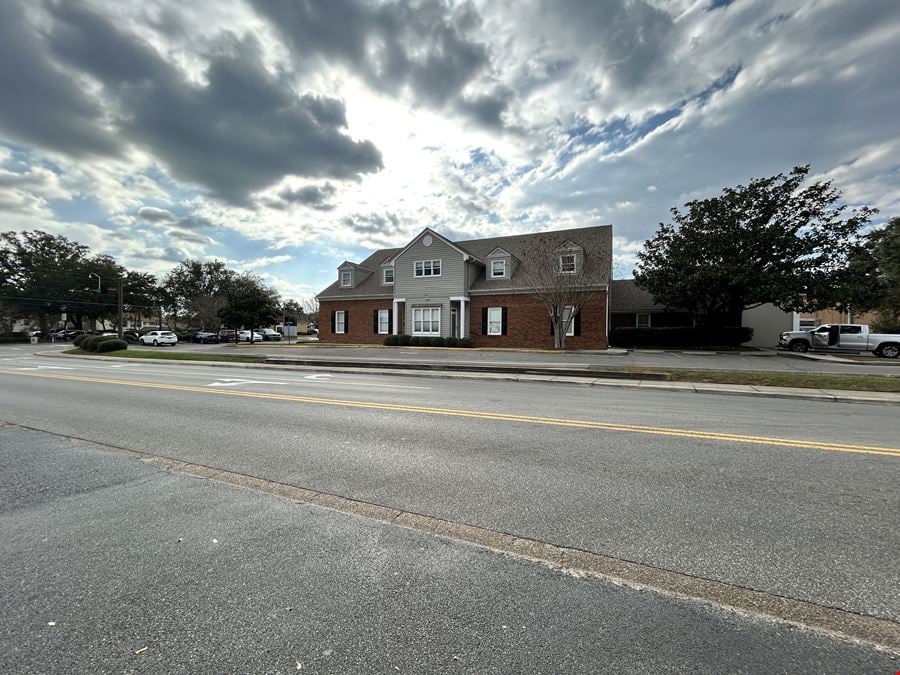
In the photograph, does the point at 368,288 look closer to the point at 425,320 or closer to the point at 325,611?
the point at 425,320

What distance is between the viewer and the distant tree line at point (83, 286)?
5653 cm

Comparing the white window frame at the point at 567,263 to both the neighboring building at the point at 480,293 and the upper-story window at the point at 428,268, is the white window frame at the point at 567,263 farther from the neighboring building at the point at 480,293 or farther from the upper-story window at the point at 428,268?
the upper-story window at the point at 428,268

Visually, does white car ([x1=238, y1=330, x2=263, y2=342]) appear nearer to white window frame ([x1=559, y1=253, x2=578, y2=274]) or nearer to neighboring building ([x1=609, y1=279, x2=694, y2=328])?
white window frame ([x1=559, y1=253, x2=578, y2=274])

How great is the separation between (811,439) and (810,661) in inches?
208

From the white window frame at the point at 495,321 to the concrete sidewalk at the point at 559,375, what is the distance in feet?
39.6

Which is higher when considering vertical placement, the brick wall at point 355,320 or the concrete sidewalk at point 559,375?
the brick wall at point 355,320

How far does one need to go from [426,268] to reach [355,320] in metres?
7.88

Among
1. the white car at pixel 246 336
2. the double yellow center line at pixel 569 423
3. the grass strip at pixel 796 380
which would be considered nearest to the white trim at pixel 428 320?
the grass strip at pixel 796 380

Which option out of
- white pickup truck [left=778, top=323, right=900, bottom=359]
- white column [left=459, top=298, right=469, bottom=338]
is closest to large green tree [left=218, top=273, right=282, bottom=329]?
white column [left=459, top=298, right=469, bottom=338]

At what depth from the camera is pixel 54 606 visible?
2480 millimetres

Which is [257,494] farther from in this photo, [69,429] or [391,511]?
[69,429]

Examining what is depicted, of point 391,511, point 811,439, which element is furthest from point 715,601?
point 811,439

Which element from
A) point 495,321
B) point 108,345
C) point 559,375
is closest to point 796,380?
point 559,375

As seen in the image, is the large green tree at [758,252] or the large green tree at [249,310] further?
the large green tree at [249,310]
